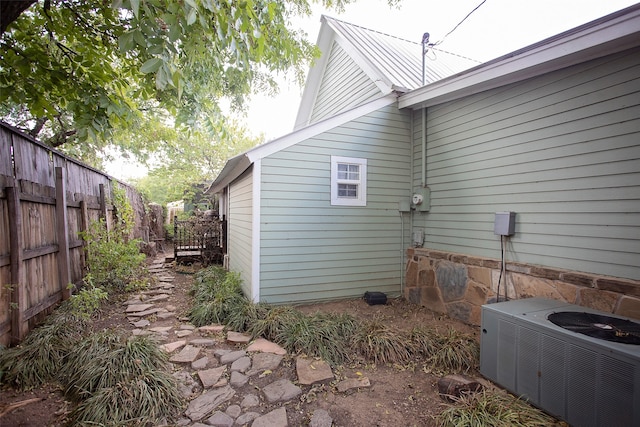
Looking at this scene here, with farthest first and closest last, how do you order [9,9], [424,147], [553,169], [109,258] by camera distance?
[424,147], [109,258], [553,169], [9,9]

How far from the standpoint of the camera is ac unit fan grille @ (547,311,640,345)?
7.20 ft

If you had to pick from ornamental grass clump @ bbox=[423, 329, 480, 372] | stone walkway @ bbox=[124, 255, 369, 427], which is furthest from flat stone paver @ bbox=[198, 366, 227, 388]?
ornamental grass clump @ bbox=[423, 329, 480, 372]

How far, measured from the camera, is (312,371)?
300cm

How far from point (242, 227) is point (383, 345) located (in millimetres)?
3552


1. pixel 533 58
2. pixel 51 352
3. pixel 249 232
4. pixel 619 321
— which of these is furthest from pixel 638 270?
pixel 51 352

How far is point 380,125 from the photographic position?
17.5 feet

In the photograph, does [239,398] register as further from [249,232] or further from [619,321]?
[619,321]

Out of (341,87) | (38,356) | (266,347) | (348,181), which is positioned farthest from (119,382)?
(341,87)

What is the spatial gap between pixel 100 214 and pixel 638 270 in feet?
25.4

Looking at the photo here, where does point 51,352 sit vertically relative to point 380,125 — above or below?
below

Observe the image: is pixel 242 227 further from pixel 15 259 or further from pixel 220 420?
pixel 220 420

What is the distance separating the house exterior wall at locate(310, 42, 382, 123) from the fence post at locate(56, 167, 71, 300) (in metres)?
4.72

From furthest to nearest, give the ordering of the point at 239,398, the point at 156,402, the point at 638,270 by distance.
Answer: the point at 638,270, the point at 239,398, the point at 156,402

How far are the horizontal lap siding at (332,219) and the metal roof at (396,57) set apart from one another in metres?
0.93
